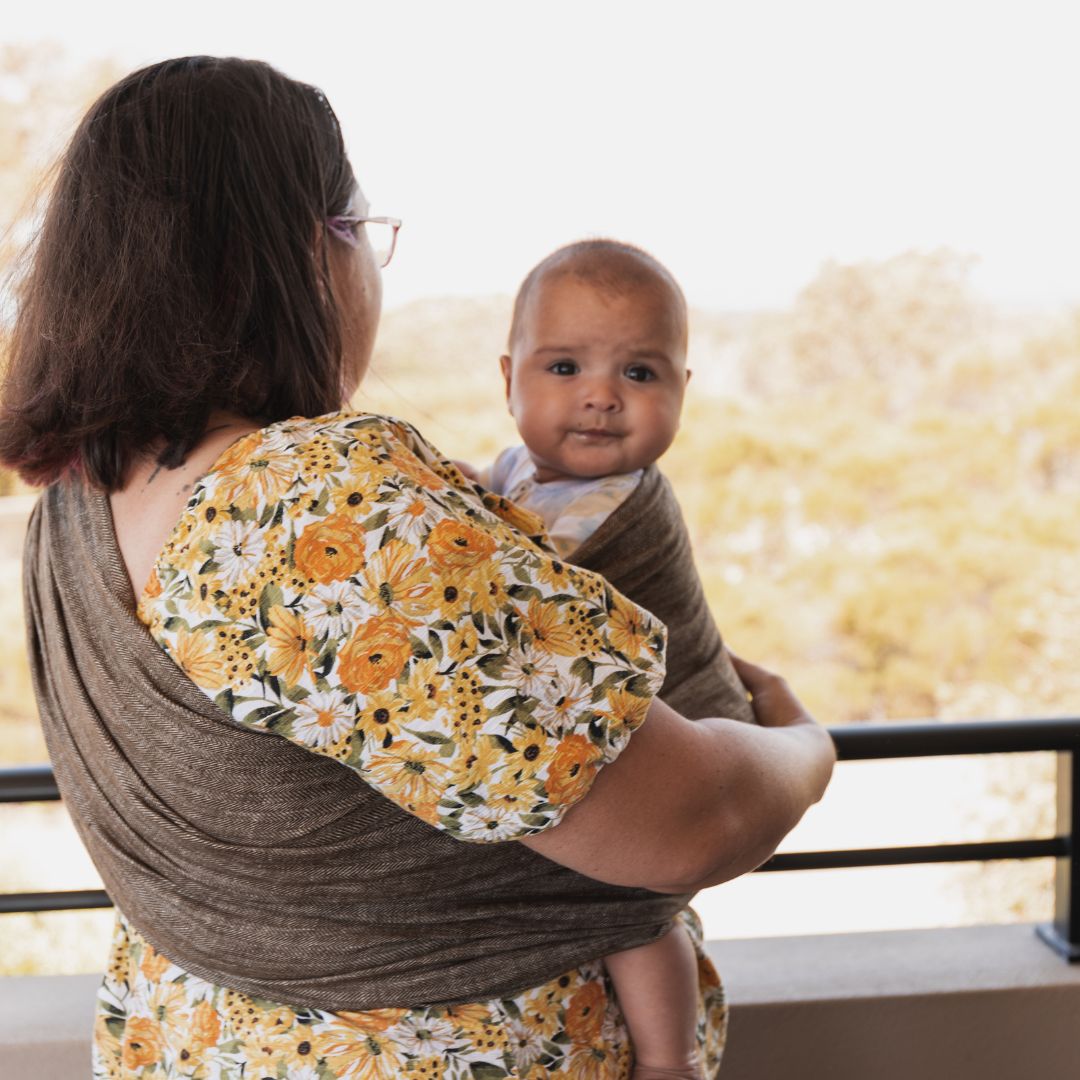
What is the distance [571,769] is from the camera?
39.1 inches

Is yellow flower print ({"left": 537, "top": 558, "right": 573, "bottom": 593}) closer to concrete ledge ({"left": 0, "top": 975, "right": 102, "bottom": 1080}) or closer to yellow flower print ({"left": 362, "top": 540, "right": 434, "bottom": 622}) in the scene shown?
yellow flower print ({"left": 362, "top": 540, "right": 434, "bottom": 622})

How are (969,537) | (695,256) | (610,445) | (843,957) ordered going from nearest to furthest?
(610,445) → (843,957) → (969,537) → (695,256)

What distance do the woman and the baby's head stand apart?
1.31 ft

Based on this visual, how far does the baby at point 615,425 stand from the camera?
138cm

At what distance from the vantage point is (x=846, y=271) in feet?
37.7

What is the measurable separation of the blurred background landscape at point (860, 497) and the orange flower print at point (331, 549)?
8065 mm

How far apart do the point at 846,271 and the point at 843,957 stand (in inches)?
404

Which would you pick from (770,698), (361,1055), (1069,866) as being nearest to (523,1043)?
(361,1055)

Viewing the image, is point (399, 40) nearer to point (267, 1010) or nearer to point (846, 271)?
point (846, 271)

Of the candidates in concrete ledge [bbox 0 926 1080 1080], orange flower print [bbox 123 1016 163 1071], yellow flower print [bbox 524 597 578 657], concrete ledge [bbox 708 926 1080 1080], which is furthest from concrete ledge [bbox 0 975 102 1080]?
yellow flower print [bbox 524 597 578 657]

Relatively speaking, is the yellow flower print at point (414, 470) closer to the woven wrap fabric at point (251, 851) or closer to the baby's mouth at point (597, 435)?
the woven wrap fabric at point (251, 851)

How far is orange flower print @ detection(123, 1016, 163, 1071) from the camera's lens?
1.23m

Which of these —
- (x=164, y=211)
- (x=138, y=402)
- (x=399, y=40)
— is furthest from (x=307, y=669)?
(x=399, y=40)

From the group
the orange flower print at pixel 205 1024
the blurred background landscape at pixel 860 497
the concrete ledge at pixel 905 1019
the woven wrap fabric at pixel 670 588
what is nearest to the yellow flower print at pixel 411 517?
the woven wrap fabric at pixel 670 588
